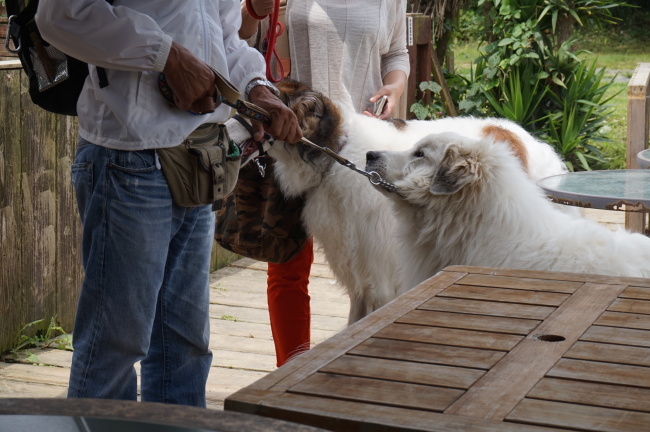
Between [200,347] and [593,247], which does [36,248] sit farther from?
[593,247]

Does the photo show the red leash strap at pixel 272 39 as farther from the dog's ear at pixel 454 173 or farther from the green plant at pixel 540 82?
the green plant at pixel 540 82

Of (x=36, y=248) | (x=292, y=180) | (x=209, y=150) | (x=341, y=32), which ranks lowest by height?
(x=36, y=248)

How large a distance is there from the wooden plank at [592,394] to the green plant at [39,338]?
358 cm

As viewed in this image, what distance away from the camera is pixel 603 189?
12.4 feet

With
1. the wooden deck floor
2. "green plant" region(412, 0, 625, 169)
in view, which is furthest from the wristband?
"green plant" region(412, 0, 625, 169)

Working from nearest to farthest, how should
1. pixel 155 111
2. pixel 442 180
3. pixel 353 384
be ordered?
1. pixel 353 384
2. pixel 155 111
3. pixel 442 180

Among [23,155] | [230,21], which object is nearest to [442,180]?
[230,21]

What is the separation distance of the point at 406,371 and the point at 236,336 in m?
3.65

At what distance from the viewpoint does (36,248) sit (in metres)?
4.71

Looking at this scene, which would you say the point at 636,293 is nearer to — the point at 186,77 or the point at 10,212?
the point at 186,77

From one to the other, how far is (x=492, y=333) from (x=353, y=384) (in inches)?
17.2

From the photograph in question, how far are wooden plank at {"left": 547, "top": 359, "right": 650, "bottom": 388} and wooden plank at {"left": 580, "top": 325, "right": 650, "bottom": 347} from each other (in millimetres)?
153

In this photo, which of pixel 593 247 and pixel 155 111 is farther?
pixel 593 247

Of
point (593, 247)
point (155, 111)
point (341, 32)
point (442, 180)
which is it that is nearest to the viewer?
point (155, 111)
